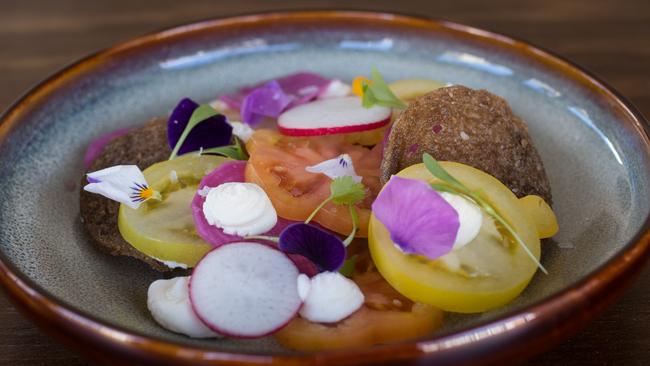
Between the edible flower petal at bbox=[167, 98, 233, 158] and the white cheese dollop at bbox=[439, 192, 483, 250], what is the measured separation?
75 cm

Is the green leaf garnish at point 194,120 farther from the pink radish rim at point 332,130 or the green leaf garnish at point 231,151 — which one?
the pink radish rim at point 332,130

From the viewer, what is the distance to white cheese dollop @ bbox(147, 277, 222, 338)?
1553 millimetres

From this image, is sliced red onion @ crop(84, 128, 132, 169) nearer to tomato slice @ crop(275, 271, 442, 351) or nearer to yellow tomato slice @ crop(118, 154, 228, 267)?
yellow tomato slice @ crop(118, 154, 228, 267)

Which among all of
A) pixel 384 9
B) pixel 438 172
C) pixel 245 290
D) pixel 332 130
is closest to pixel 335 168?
pixel 332 130

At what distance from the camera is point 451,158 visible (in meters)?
→ 1.82

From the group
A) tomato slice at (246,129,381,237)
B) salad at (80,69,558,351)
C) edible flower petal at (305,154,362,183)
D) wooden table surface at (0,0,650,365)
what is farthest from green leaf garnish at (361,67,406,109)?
wooden table surface at (0,0,650,365)

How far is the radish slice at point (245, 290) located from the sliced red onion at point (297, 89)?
786 millimetres

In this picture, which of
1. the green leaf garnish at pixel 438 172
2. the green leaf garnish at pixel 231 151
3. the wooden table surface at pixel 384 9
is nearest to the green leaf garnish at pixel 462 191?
the green leaf garnish at pixel 438 172

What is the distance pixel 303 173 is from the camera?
1.86 metres

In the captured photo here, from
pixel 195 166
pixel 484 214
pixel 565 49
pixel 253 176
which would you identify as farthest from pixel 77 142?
pixel 565 49

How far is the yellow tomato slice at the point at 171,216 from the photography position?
1743mm

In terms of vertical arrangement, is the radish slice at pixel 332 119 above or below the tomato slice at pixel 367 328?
above

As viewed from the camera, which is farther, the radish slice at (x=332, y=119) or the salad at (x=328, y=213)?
Answer: the radish slice at (x=332, y=119)

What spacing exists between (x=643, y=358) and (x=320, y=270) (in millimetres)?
708
